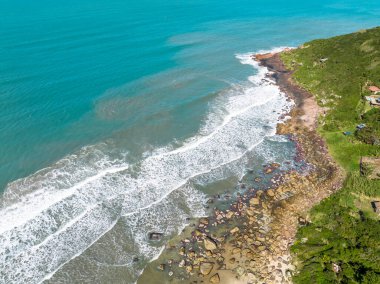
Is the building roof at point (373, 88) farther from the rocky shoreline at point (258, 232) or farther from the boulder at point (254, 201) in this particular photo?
the boulder at point (254, 201)

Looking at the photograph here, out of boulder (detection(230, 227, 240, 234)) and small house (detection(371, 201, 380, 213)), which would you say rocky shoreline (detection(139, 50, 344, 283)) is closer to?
boulder (detection(230, 227, 240, 234))

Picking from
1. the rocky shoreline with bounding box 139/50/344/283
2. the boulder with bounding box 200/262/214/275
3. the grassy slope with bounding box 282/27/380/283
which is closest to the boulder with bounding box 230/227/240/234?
the rocky shoreline with bounding box 139/50/344/283

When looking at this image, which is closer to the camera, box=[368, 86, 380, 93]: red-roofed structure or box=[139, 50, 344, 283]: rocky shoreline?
box=[139, 50, 344, 283]: rocky shoreline

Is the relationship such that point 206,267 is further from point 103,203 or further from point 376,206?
point 376,206

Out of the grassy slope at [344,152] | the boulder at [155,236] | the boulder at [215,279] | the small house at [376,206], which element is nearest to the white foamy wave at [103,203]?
the boulder at [155,236]

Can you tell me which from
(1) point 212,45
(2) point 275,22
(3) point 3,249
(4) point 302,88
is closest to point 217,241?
(3) point 3,249

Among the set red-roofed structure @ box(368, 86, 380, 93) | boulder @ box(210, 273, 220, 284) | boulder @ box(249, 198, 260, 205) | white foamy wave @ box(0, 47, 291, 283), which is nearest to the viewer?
boulder @ box(210, 273, 220, 284)

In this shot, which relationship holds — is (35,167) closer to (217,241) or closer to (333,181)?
(217,241)
